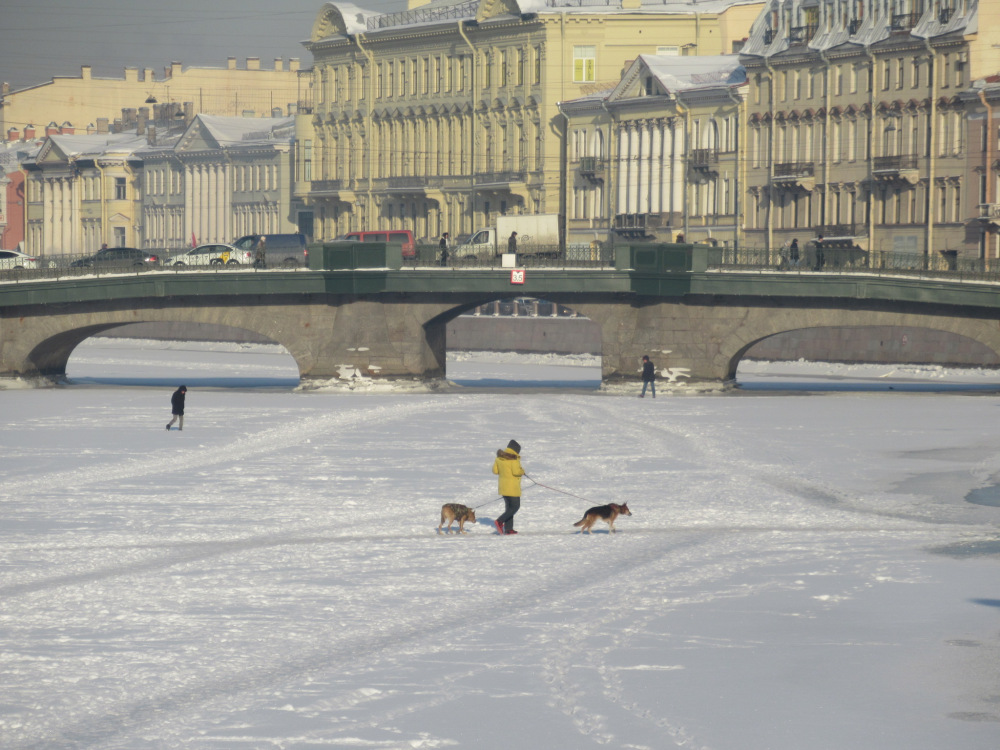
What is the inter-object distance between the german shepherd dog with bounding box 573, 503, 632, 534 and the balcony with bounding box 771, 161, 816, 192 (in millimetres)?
61011

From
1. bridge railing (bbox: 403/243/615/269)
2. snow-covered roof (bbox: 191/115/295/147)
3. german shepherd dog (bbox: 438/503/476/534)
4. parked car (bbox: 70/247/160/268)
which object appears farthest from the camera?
snow-covered roof (bbox: 191/115/295/147)

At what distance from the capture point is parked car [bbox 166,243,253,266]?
70312 mm

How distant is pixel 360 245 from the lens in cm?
6525

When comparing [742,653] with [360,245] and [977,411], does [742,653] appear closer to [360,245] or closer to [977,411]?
[977,411]

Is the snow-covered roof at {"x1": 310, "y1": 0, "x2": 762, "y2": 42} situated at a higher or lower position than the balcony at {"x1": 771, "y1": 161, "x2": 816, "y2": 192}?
higher

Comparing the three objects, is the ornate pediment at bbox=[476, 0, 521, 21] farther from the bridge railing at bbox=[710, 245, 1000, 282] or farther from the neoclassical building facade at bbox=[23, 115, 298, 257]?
the bridge railing at bbox=[710, 245, 1000, 282]

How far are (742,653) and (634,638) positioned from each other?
1327 millimetres

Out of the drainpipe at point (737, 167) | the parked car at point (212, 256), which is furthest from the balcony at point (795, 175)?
the parked car at point (212, 256)

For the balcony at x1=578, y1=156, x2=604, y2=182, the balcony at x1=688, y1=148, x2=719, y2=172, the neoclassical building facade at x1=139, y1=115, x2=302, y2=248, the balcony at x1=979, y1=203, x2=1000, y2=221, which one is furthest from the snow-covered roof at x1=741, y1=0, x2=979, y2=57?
the neoclassical building facade at x1=139, y1=115, x2=302, y2=248

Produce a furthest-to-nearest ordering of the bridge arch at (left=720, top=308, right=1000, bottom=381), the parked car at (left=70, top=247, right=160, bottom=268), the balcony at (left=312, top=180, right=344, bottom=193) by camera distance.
A: the balcony at (left=312, top=180, right=344, bottom=193), the parked car at (left=70, top=247, right=160, bottom=268), the bridge arch at (left=720, top=308, right=1000, bottom=381)

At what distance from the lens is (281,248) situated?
76.6m

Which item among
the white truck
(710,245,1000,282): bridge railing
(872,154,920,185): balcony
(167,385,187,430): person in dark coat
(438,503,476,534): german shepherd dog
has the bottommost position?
(438,503,476,534): german shepherd dog

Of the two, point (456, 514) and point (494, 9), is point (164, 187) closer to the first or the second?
point (494, 9)

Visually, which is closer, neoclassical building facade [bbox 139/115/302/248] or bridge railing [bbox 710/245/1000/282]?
bridge railing [bbox 710/245/1000/282]
